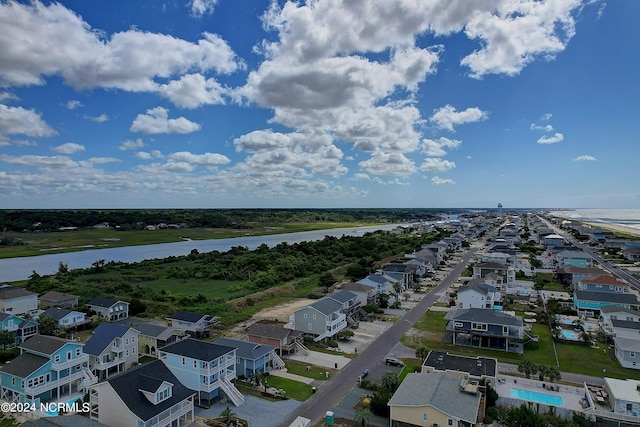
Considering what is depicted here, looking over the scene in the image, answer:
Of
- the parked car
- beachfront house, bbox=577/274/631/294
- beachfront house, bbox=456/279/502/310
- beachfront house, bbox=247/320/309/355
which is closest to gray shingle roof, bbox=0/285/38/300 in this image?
beachfront house, bbox=247/320/309/355

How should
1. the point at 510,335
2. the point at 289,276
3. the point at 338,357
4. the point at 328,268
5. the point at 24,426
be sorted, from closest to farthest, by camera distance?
the point at 24,426
the point at 338,357
the point at 510,335
the point at 289,276
the point at 328,268

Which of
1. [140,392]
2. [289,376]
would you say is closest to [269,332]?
[289,376]

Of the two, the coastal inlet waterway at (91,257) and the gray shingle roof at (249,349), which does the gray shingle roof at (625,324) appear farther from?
the coastal inlet waterway at (91,257)

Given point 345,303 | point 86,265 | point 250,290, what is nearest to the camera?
point 345,303

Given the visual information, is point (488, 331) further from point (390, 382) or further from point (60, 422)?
point (60, 422)

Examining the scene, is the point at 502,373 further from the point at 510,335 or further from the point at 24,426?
the point at 24,426

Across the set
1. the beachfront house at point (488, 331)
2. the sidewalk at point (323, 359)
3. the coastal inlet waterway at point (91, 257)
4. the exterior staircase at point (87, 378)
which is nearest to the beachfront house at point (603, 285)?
the beachfront house at point (488, 331)

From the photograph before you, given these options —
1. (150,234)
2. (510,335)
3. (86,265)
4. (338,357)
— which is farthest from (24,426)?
(150,234)
